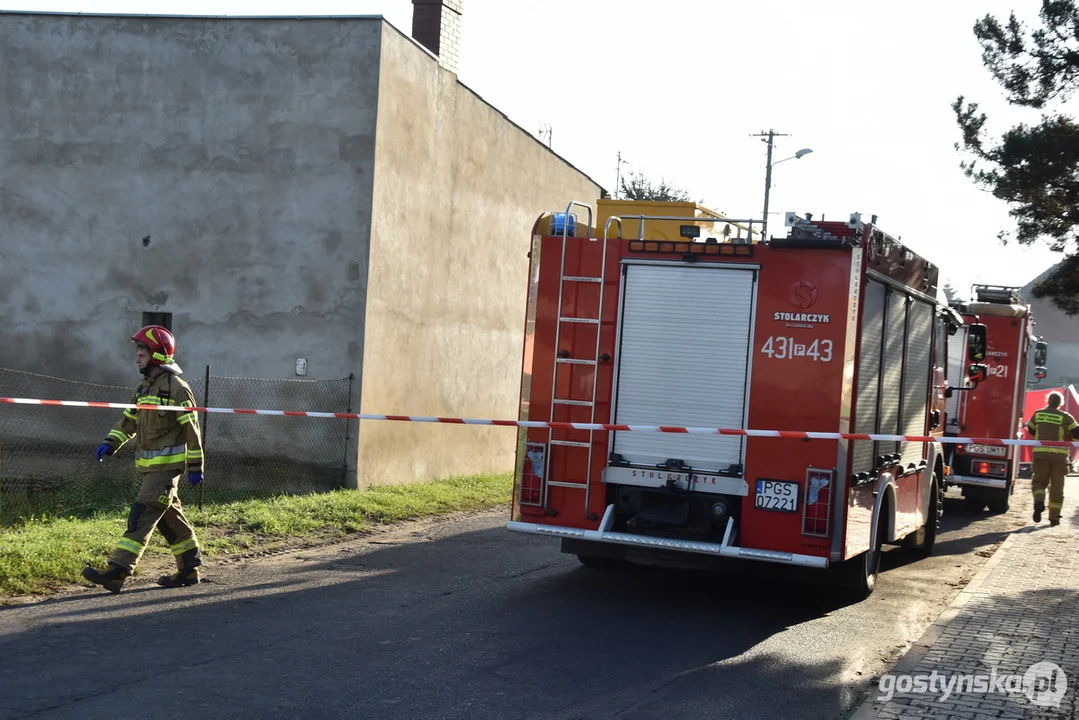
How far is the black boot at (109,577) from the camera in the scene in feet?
27.1

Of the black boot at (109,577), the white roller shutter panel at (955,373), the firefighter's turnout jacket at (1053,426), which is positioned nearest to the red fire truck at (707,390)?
the black boot at (109,577)

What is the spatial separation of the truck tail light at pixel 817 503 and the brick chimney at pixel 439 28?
11.4 m

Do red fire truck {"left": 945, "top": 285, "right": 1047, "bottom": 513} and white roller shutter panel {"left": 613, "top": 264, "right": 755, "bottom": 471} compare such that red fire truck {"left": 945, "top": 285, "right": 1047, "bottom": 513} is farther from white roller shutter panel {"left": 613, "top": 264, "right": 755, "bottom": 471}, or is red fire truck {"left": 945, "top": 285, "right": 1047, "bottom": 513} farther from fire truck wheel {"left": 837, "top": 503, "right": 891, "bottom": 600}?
white roller shutter panel {"left": 613, "top": 264, "right": 755, "bottom": 471}

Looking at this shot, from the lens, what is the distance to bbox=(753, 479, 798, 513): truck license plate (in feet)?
28.1

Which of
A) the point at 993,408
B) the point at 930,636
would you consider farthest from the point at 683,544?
the point at 993,408

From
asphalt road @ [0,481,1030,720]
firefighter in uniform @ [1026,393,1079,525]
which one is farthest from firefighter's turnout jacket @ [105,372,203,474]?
firefighter in uniform @ [1026,393,1079,525]

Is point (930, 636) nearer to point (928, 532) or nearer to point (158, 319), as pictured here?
point (928, 532)

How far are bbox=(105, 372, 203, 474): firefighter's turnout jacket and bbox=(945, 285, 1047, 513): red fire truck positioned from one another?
12.2 metres

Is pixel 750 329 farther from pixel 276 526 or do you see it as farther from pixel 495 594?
pixel 276 526

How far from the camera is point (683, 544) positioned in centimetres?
857

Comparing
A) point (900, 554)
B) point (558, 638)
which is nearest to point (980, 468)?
point (900, 554)

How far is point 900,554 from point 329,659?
8.14m

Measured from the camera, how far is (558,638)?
7.70 meters

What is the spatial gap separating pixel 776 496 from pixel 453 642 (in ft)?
8.98
